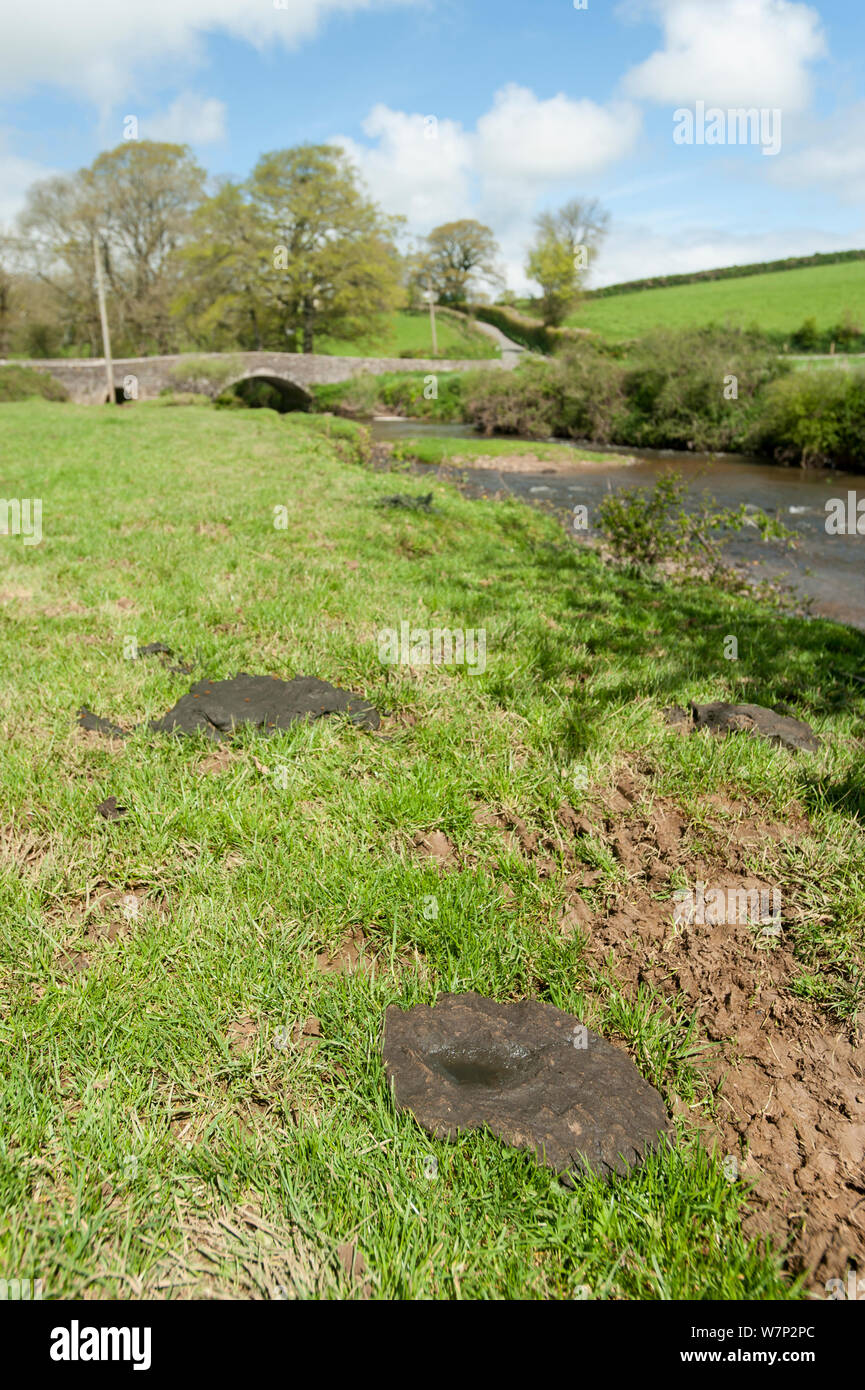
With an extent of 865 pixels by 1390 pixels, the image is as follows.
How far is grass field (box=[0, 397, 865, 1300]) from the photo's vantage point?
71.8 inches

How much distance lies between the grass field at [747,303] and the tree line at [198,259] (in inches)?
258

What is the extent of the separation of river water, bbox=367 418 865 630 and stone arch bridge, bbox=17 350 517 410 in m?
14.4

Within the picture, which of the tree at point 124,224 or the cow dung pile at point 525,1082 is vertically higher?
the tree at point 124,224

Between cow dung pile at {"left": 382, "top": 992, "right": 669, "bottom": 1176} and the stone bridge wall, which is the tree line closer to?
the stone bridge wall

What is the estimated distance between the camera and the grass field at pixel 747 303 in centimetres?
4744

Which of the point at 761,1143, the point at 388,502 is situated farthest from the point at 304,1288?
the point at 388,502

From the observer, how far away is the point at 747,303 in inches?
2126

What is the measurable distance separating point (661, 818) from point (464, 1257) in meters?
2.14

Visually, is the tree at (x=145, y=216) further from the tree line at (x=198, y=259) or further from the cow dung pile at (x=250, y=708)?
the cow dung pile at (x=250, y=708)

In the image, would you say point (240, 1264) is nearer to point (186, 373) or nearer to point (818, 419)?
point (818, 419)

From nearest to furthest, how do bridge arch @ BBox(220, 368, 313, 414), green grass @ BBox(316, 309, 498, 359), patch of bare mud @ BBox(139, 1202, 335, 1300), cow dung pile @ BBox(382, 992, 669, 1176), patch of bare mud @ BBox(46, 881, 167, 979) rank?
1. patch of bare mud @ BBox(139, 1202, 335, 1300)
2. cow dung pile @ BBox(382, 992, 669, 1176)
3. patch of bare mud @ BBox(46, 881, 167, 979)
4. bridge arch @ BBox(220, 368, 313, 414)
5. green grass @ BBox(316, 309, 498, 359)

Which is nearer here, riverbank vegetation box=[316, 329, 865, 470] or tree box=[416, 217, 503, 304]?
riverbank vegetation box=[316, 329, 865, 470]

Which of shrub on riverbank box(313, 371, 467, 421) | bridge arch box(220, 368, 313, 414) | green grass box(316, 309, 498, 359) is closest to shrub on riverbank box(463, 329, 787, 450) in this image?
shrub on riverbank box(313, 371, 467, 421)

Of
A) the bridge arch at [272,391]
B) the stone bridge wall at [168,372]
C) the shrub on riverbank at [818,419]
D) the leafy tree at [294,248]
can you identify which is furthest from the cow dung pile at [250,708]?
the leafy tree at [294,248]
